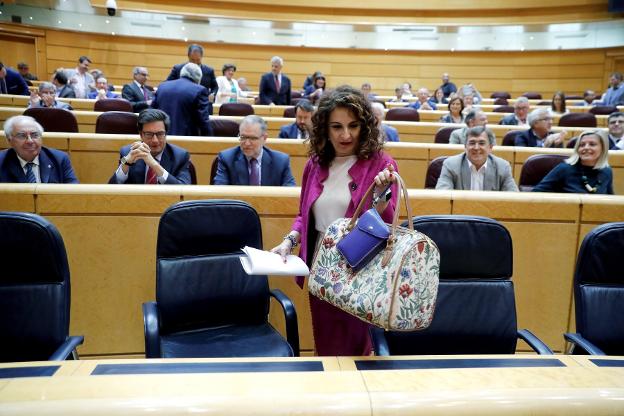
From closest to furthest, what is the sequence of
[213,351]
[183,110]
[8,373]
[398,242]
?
[8,373] < [398,242] < [213,351] < [183,110]

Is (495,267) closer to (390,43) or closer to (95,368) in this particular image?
(95,368)

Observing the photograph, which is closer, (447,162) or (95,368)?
(95,368)

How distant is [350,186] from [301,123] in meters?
3.10

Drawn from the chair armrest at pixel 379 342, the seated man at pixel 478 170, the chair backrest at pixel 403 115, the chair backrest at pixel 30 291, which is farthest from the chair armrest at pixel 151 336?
the chair backrest at pixel 403 115

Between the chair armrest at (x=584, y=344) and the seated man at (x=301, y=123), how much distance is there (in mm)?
3145

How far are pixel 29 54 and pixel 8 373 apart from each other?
14837 mm

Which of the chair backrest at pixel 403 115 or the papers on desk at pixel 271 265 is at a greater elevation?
the chair backrest at pixel 403 115

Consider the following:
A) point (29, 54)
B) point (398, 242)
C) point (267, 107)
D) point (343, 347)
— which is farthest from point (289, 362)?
point (29, 54)

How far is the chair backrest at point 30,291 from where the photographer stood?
1.64m

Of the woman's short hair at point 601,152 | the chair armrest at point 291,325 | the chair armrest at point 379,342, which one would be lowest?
the chair armrest at point 291,325

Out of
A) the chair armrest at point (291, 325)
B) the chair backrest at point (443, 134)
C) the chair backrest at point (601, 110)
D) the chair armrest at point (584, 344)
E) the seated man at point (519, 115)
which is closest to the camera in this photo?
the chair armrest at point (584, 344)

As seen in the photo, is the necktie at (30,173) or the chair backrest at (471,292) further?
the necktie at (30,173)

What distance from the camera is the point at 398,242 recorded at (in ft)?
4.18

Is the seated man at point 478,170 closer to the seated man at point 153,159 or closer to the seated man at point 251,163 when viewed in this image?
the seated man at point 251,163
